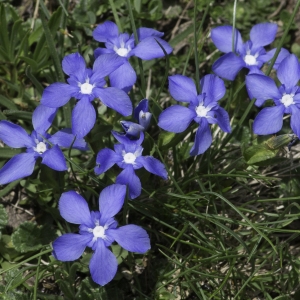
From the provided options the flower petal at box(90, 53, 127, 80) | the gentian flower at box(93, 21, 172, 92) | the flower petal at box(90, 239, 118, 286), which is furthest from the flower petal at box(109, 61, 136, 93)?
the flower petal at box(90, 239, 118, 286)

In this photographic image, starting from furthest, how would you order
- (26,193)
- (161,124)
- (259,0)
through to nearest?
1. (259,0)
2. (26,193)
3. (161,124)

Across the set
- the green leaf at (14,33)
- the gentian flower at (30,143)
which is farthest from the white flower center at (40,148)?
the green leaf at (14,33)

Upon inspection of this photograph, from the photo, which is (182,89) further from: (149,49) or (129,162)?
(129,162)

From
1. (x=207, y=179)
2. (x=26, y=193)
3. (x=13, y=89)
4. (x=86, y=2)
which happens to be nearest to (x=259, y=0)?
(x=86, y=2)

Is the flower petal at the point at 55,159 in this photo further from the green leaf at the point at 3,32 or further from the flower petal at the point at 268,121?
the green leaf at the point at 3,32

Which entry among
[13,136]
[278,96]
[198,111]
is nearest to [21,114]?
[13,136]

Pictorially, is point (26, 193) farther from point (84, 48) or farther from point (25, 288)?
point (84, 48)
